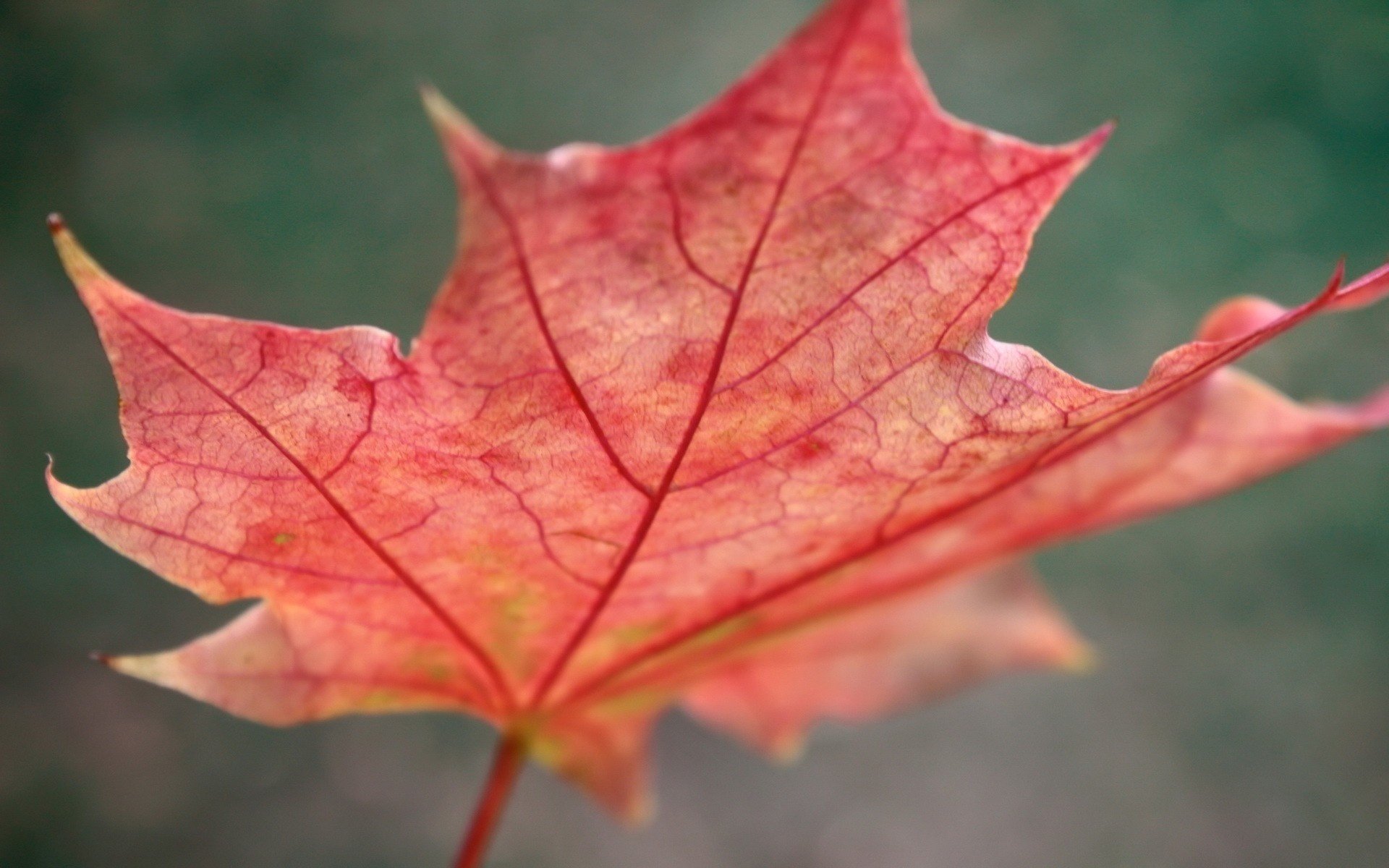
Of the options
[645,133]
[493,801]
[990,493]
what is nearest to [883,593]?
[990,493]

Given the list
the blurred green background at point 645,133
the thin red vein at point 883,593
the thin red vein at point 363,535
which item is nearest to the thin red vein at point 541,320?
the thin red vein at point 363,535

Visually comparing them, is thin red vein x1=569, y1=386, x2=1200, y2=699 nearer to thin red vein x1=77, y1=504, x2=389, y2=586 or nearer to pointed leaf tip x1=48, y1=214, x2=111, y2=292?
thin red vein x1=77, y1=504, x2=389, y2=586

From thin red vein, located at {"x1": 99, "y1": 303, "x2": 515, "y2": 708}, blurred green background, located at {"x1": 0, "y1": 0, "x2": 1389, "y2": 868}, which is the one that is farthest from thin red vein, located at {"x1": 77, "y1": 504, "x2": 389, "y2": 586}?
blurred green background, located at {"x1": 0, "y1": 0, "x2": 1389, "y2": 868}

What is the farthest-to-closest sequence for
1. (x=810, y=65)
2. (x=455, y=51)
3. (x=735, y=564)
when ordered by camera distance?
(x=455, y=51) → (x=735, y=564) → (x=810, y=65)

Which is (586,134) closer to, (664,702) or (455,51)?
(455,51)

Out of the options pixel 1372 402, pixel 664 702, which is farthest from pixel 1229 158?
pixel 664 702

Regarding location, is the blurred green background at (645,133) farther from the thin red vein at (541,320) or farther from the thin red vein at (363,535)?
the thin red vein at (541,320)
